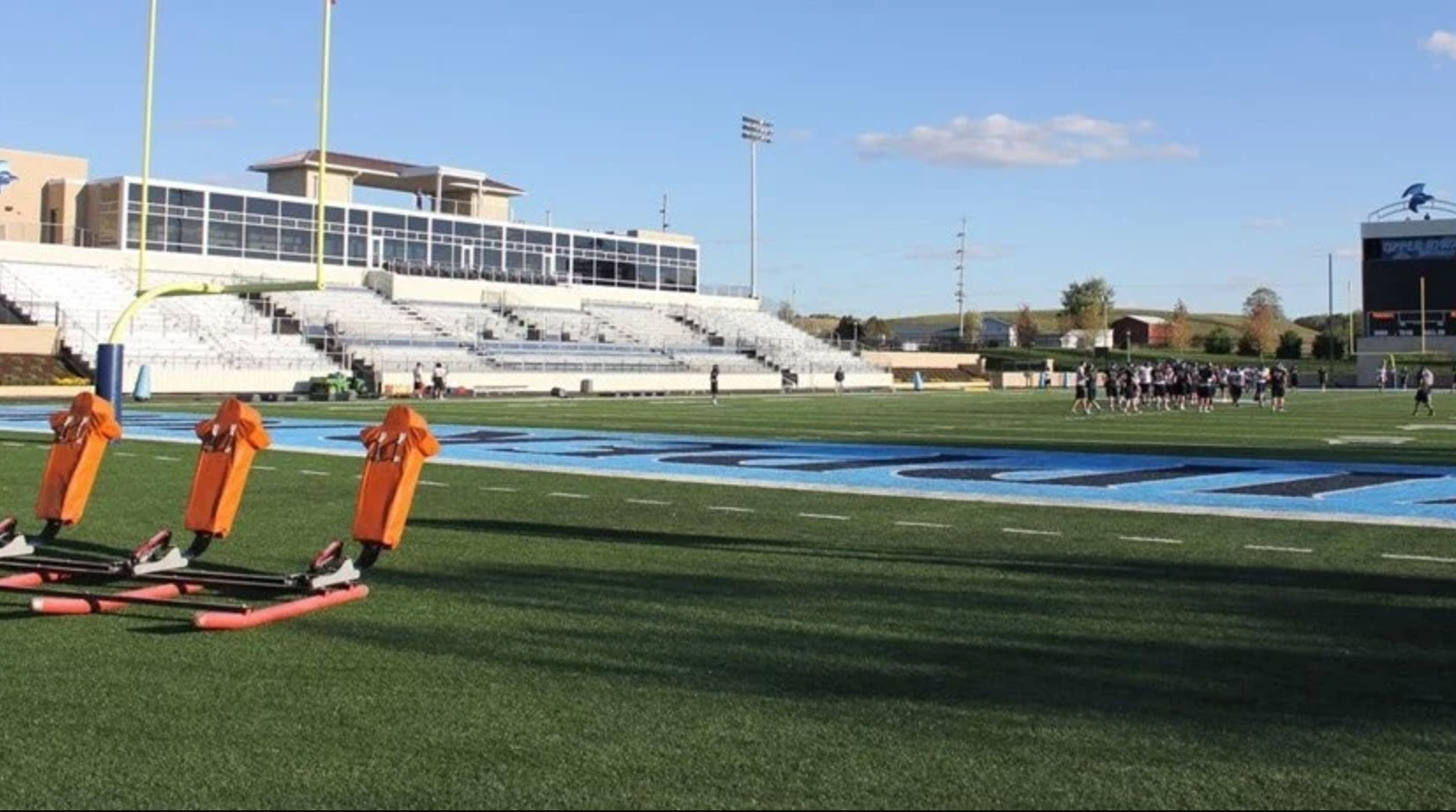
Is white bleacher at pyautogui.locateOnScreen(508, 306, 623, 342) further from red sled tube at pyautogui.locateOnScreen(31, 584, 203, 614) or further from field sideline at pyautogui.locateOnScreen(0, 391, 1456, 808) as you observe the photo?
red sled tube at pyautogui.locateOnScreen(31, 584, 203, 614)

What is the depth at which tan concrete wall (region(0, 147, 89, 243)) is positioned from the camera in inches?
1935

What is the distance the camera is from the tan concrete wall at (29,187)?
161ft

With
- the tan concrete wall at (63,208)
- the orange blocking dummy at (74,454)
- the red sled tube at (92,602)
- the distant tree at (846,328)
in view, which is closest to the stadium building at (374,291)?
the tan concrete wall at (63,208)

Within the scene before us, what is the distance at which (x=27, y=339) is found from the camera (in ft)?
133

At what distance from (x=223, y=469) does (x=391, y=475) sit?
1.11 meters

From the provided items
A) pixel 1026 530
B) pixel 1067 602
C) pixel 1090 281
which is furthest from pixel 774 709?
pixel 1090 281

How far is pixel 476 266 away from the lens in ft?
207

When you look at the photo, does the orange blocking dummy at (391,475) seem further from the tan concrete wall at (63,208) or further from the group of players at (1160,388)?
the tan concrete wall at (63,208)

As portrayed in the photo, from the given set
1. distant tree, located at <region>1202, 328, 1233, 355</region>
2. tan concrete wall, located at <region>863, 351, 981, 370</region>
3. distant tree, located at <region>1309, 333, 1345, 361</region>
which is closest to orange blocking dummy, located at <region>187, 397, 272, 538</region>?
tan concrete wall, located at <region>863, 351, 981, 370</region>

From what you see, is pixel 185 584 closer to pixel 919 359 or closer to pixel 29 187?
pixel 29 187

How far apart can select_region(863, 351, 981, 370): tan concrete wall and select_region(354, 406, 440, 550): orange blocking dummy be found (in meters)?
66.9

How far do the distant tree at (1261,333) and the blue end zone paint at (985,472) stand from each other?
318ft

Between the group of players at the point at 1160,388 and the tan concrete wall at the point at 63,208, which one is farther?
the tan concrete wall at the point at 63,208

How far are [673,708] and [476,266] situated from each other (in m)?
59.7
